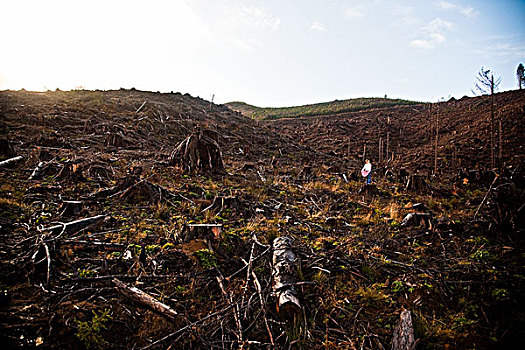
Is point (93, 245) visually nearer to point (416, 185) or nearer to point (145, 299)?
point (145, 299)

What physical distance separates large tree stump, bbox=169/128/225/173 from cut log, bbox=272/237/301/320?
5600mm

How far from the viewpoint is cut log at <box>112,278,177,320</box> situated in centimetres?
223

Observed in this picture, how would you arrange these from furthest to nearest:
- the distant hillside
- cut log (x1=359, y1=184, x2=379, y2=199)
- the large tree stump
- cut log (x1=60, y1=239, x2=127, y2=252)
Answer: the distant hillside → the large tree stump → cut log (x1=359, y1=184, x2=379, y2=199) → cut log (x1=60, y1=239, x2=127, y2=252)

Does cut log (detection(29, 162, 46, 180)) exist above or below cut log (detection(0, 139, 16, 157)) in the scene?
below

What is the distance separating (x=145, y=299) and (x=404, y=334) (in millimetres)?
2318

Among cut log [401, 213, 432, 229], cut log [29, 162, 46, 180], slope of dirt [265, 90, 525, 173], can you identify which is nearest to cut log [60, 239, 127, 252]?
cut log [29, 162, 46, 180]

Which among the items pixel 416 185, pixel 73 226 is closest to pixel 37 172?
pixel 73 226

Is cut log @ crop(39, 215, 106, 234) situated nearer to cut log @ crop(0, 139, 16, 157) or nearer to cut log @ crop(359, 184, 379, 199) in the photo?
cut log @ crop(0, 139, 16, 157)

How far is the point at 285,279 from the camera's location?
105 inches

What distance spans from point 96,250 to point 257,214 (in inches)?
112

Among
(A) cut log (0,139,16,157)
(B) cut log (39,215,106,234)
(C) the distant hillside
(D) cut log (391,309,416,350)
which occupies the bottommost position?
(D) cut log (391,309,416,350)

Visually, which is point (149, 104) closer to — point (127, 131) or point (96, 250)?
point (127, 131)

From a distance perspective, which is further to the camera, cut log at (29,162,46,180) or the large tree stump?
the large tree stump

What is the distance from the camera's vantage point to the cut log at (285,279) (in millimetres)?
2346
